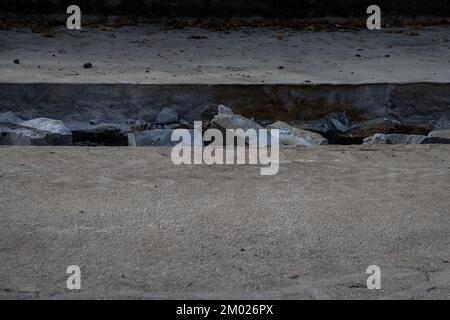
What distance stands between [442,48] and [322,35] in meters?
1.17

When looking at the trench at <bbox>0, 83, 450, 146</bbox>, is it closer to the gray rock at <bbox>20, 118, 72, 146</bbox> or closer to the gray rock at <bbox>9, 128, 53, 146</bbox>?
the gray rock at <bbox>20, 118, 72, 146</bbox>

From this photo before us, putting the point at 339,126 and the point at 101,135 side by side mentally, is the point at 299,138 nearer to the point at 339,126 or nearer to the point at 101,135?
the point at 339,126

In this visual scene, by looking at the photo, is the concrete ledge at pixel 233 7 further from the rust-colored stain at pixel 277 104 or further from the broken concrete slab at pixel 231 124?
the broken concrete slab at pixel 231 124

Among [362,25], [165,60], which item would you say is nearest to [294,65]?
[165,60]

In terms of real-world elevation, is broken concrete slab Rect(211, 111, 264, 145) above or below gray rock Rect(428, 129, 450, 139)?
above

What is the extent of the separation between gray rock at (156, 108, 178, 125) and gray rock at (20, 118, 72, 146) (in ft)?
2.30

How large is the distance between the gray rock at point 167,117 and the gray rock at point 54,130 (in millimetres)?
700

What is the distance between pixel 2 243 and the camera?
267cm

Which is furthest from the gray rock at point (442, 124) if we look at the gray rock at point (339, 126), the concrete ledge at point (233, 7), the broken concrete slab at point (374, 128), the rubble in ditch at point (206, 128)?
the concrete ledge at point (233, 7)

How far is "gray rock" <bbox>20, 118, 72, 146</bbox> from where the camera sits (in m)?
4.12

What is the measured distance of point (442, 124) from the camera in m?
4.89

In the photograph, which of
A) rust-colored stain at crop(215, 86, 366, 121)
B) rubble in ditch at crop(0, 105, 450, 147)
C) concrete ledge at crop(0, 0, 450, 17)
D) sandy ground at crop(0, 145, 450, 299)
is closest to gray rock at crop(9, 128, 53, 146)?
rubble in ditch at crop(0, 105, 450, 147)

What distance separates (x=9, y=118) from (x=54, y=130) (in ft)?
1.75

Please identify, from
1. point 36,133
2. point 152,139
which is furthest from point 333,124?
point 36,133
